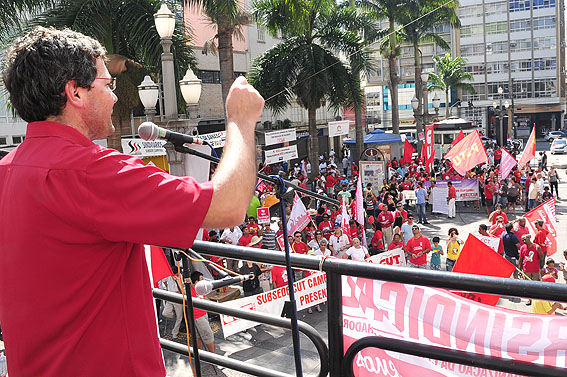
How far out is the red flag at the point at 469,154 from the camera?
20.2 m

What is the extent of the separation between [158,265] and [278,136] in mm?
14688

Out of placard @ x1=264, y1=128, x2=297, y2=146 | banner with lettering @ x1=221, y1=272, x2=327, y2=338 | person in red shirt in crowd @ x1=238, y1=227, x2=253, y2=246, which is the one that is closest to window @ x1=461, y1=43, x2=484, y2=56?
placard @ x1=264, y1=128, x2=297, y2=146

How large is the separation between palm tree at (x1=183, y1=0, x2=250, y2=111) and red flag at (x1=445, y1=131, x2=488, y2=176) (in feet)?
30.6

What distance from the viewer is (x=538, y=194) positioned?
1992cm

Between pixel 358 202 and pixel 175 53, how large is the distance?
612 centimetres

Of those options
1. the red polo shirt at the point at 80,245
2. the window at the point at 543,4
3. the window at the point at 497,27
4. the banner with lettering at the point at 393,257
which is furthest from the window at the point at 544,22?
the red polo shirt at the point at 80,245

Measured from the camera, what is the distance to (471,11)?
2761 inches

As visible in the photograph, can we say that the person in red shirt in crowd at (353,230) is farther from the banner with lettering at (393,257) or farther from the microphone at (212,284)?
the microphone at (212,284)

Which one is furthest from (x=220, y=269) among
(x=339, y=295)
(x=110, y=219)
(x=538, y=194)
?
(x=538, y=194)

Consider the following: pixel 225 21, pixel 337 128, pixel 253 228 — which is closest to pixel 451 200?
pixel 337 128

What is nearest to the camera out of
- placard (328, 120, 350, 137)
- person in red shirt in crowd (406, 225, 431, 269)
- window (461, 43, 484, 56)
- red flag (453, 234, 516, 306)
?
red flag (453, 234, 516, 306)

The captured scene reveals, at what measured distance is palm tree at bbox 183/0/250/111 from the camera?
1348cm

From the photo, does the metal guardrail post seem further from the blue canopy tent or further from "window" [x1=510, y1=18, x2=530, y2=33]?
"window" [x1=510, y1=18, x2=530, y2=33]

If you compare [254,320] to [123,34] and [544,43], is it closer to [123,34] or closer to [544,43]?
[123,34]
